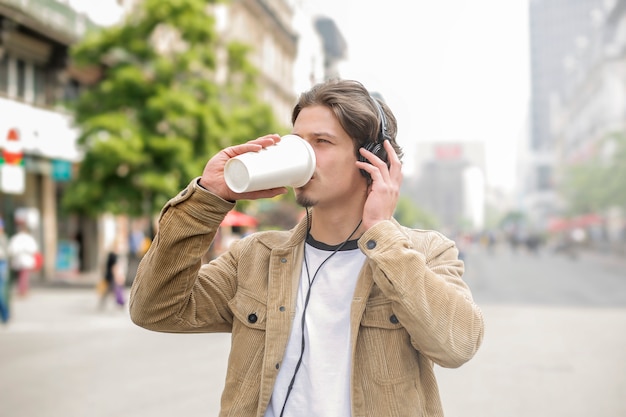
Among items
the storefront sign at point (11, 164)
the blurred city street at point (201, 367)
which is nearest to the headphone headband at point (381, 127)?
the blurred city street at point (201, 367)

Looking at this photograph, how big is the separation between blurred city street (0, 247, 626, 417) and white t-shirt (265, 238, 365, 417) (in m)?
4.42

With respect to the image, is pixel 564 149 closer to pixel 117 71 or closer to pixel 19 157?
pixel 117 71

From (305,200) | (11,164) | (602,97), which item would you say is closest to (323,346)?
(305,200)

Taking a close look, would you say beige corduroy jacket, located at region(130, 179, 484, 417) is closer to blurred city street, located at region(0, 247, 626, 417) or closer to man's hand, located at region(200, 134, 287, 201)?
man's hand, located at region(200, 134, 287, 201)

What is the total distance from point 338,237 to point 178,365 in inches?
273

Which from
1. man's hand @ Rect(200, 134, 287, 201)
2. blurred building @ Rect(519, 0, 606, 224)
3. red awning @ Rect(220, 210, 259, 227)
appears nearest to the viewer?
man's hand @ Rect(200, 134, 287, 201)

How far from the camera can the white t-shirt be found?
1.90 meters

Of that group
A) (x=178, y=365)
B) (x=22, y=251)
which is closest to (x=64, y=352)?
(x=178, y=365)

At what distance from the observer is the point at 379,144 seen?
2086 millimetres

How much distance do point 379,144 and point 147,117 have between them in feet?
60.6

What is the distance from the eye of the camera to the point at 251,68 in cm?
2156

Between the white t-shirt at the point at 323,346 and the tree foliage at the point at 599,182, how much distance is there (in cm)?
4959

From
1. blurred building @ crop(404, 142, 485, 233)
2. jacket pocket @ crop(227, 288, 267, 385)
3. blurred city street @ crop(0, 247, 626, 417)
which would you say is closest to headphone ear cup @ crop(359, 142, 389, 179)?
jacket pocket @ crop(227, 288, 267, 385)

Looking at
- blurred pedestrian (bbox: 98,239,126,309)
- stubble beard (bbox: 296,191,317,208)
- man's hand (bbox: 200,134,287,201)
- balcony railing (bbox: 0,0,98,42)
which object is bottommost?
blurred pedestrian (bbox: 98,239,126,309)
